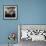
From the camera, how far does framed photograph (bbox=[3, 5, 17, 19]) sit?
5016 millimetres

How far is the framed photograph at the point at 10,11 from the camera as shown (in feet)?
16.5

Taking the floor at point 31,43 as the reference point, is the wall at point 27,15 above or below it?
above

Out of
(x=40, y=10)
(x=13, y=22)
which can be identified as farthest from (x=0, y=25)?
(x=40, y=10)

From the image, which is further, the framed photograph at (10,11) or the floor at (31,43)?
Result: the framed photograph at (10,11)

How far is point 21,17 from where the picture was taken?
503cm

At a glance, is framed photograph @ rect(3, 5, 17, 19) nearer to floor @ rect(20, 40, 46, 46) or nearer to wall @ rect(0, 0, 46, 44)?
wall @ rect(0, 0, 46, 44)

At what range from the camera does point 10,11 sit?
503 centimetres

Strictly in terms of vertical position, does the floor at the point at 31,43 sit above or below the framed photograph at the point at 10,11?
below

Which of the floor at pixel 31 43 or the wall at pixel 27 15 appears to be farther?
the wall at pixel 27 15

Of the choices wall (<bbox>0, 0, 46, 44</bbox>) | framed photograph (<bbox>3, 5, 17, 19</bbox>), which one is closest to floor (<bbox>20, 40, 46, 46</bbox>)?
wall (<bbox>0, 0, 46, 44</bbox>)

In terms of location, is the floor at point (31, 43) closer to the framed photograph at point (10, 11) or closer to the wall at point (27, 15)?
the wall at point (27, 15)

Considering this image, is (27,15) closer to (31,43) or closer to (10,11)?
(10,11)

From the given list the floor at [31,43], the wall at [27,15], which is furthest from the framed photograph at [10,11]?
the floor at [31,43]

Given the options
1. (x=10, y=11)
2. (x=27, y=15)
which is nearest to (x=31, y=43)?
(x=27, y=15)
